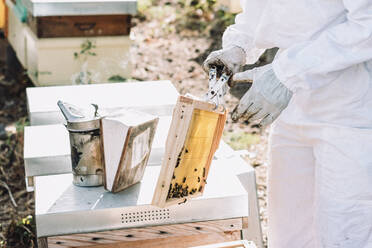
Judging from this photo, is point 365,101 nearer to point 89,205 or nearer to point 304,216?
point 304,216

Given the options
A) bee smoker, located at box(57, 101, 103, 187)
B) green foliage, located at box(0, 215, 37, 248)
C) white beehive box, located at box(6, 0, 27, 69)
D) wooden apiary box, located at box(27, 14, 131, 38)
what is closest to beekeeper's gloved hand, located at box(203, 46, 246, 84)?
bee smoker, located at box(57, 101, 103, 187)

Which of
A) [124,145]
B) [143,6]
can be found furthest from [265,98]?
[143,6]

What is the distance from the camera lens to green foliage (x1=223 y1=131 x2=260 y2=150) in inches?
152

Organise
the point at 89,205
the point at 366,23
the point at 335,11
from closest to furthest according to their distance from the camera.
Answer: the point at 366,23
the point at 335,11
the point at 89,205

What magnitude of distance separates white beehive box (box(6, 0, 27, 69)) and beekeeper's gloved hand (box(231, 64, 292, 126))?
270 centimetres

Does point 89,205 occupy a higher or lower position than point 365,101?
lower

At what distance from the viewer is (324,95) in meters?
1.81

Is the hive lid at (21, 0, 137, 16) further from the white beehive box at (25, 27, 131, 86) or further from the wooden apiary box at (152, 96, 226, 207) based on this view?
the wooden apiary box at (152, 96, 226, 207)

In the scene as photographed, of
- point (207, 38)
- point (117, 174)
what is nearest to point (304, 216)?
point (117, 174)

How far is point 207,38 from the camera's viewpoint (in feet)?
18.3

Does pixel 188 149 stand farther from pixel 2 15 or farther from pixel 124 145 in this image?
pixel 2 15

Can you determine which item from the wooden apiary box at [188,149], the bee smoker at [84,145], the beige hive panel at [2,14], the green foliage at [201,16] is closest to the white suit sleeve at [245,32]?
the wooden apiary box at [188,149]

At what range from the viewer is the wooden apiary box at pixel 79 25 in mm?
3678

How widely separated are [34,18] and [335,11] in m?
2.42
